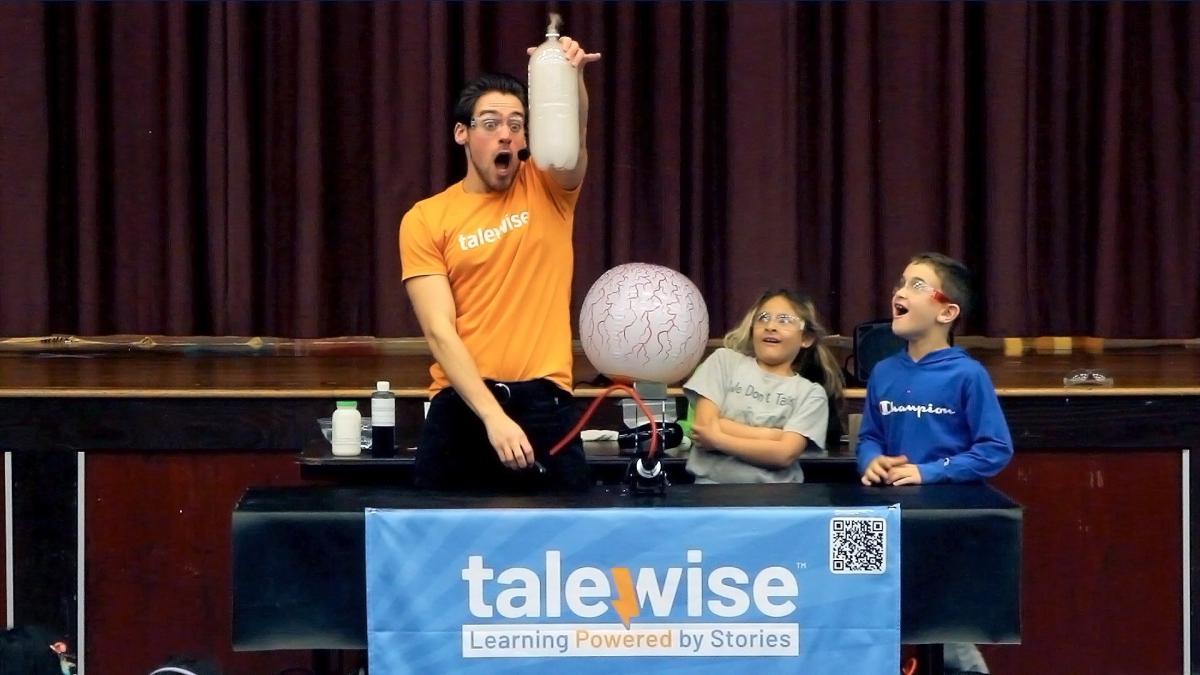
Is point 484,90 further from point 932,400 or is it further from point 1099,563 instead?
point 1099,563

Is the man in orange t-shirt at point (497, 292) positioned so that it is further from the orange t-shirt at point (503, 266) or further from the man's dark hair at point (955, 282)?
the man's dark hair at point (955, 282)

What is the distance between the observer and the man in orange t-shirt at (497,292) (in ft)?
11.6

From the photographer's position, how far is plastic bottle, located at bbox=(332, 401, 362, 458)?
4473 mm

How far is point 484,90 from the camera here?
11.6 ft

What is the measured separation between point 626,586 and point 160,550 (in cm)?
233

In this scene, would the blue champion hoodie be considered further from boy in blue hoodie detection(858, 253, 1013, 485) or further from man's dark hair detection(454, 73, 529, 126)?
man's dark hair detection(454, 73, 529, 126)

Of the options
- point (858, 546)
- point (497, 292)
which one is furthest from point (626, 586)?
point (497, 292)

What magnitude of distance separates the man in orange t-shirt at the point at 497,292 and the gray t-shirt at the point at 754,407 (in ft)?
1.76

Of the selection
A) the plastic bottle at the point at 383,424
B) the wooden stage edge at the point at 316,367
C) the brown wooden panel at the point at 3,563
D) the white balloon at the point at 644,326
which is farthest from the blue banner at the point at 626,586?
the brown wooden panel at the point at 3,563

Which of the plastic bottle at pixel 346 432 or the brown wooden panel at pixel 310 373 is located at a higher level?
the brown wooden panel at pixel 310 373

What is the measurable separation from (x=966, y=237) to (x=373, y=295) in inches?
105

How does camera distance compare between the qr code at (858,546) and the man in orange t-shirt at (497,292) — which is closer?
the qr code at (858,546)

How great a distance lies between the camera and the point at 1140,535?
4910 millimetres

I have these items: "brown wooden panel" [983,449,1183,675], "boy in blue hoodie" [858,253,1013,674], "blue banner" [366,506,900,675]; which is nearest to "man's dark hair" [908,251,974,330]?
"boy in blue hoodie" [858,253,1013,674]
